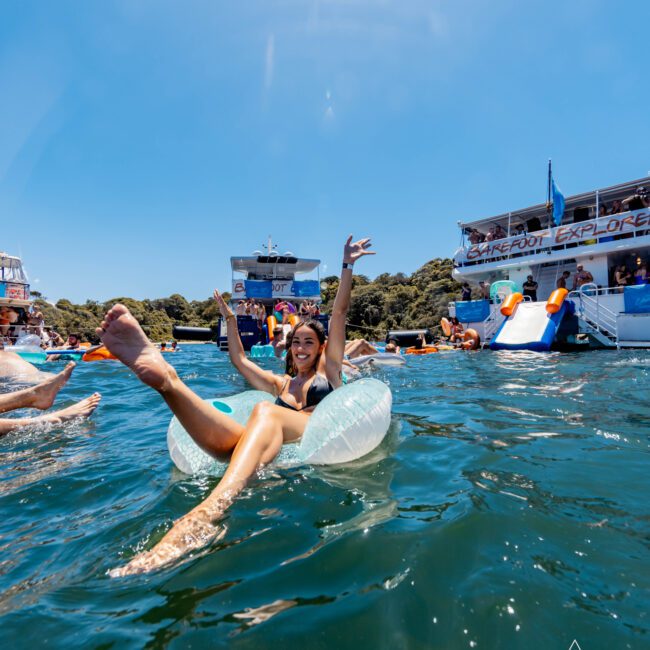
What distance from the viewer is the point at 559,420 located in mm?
3941

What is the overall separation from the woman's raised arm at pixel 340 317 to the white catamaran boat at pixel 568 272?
10.2 meters

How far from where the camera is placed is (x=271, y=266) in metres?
23.8

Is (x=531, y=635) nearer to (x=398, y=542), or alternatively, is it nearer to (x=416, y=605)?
(x=416, y=605)

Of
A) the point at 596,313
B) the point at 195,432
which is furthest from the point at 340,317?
the point at 596,313

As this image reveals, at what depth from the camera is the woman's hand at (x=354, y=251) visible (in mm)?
3686

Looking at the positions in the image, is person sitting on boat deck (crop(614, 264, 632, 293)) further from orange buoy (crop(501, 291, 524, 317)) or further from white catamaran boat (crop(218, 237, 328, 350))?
white catamaran boat (crop(218, 237, 328, 350))

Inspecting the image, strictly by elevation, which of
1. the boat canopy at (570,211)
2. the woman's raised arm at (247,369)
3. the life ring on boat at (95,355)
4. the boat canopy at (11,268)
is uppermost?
the boat canopy at (570,211)

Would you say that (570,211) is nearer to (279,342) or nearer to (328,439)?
(279,342)

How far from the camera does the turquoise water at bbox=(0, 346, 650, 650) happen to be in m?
1.32

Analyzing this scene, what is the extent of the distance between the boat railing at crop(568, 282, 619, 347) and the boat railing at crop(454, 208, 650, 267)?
2.25 m

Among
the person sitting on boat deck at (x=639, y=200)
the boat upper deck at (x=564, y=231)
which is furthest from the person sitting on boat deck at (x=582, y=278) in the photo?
the person sitting on boat deck at (x=639, y=200)

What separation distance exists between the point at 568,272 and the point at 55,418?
16333 mm

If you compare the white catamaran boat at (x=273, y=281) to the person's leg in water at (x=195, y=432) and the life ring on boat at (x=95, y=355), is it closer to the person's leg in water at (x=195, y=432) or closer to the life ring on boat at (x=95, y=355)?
the life ring on boat at (x=95, y=355)

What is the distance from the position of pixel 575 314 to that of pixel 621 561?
556 inches
